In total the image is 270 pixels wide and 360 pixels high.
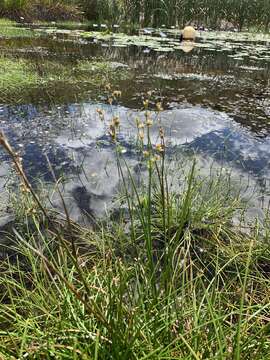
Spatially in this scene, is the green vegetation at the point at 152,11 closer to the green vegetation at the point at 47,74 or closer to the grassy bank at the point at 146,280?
the green vegetation at the point at 47,74

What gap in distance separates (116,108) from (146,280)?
373cm

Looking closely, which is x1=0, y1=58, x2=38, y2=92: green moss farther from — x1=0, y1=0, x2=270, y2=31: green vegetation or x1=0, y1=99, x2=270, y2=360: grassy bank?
x1=0, y1=0, x2=270, y2=31: green vegetation

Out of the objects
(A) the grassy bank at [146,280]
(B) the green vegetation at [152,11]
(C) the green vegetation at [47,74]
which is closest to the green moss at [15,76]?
(C) the green vegetation at [47,74]

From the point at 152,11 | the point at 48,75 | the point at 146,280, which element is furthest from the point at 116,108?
the point at 152,11

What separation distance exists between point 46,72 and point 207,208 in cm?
465

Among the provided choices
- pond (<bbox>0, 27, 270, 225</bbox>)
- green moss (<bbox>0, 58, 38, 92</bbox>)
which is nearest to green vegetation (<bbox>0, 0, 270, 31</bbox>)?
pond (<bbox>0, 27, 270, 225</bbox>)

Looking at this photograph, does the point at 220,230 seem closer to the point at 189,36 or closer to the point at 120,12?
the point at 189,36

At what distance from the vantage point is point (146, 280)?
4.46ft

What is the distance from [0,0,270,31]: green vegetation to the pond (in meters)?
5.03

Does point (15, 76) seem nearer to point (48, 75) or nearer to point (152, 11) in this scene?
point (48, 75)

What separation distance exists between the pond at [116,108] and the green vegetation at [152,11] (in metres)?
5.03

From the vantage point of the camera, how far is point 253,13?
14.3m

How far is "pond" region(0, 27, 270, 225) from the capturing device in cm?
318

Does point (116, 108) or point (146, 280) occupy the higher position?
point (146, 280)
